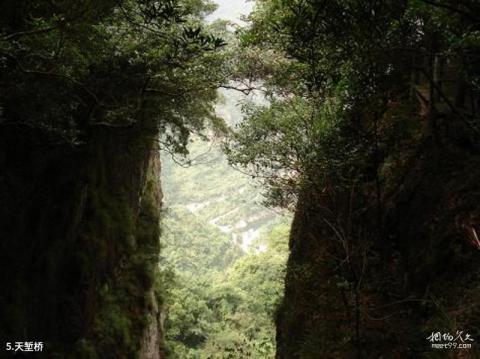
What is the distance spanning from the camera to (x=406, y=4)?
4102 mm

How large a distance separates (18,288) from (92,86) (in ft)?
11.9

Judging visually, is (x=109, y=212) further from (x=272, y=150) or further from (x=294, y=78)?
(x=294, y=78)

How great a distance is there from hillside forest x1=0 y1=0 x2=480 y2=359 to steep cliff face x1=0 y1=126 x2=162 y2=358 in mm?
36

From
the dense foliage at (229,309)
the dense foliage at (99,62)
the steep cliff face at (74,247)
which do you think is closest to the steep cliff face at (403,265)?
the dense foliage at (99,62)

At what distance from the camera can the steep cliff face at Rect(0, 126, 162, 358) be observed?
6672 mm

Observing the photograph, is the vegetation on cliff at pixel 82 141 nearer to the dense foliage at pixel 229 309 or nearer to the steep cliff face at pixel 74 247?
the steep cliff face at pixel 74 247

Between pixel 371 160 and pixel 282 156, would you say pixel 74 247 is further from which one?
pixel 371 160

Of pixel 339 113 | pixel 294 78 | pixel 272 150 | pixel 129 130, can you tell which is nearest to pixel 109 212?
pixel 129 130

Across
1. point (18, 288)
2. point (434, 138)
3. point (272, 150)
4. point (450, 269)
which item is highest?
point (272, 150)

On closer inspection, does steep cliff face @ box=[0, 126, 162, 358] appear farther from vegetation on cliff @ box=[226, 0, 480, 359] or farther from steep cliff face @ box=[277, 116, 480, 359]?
steep cliff face @ box=[277, 116, 480, 359]

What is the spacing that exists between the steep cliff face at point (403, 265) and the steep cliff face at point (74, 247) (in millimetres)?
3952

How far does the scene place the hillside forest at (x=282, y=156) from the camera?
460cm

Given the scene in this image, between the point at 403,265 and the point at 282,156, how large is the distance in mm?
2709

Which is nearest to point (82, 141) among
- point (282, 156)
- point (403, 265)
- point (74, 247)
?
point (74, 247)
